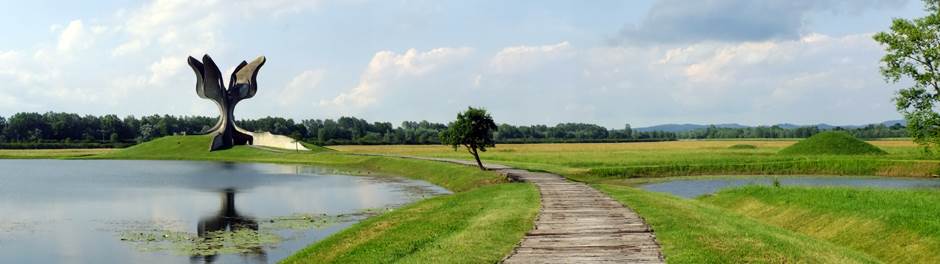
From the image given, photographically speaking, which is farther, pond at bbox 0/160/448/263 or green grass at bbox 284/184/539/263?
pond at bbox 0/160/448/263

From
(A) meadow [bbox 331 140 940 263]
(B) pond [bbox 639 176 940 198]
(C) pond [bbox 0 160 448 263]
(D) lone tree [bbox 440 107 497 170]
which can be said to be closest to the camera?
(A) meadow [bbox 331 140 940 263]

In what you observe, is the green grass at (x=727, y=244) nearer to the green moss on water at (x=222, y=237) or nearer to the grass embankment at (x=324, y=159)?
the green moss on water at (x=222, y=237)

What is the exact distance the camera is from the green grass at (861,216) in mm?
22656

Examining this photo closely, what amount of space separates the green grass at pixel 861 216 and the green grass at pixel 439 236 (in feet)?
34.0

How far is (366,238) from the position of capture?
1019 inches

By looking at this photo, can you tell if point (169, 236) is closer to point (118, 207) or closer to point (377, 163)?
point (118, 207)

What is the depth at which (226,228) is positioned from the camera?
1294 inches

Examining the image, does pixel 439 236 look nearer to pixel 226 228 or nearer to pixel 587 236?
pixel 587 236

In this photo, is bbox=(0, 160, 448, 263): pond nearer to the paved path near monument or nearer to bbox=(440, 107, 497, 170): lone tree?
bbox=(440, 107, 497, 170): lone tree

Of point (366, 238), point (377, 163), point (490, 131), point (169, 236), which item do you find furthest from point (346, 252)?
point (377, 163)

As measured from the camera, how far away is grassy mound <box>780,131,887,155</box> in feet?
271

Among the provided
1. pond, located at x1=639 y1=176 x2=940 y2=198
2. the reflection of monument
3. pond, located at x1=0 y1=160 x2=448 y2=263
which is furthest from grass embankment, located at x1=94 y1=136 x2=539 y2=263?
the reflection of monument

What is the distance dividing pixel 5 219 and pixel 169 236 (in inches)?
465

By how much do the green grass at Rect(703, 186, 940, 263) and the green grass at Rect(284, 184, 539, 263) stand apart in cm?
1038
